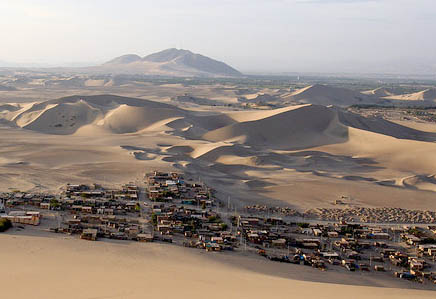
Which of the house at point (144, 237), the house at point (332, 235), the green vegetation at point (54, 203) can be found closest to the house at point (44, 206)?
the green vegetation at point (54, 203)

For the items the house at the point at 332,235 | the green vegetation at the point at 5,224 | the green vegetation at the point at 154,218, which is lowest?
the house at the point at 332,235

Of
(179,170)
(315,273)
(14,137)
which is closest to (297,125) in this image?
(179,170)

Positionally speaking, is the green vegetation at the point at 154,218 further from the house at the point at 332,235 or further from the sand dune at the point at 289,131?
the sand dune at the point at 289,131

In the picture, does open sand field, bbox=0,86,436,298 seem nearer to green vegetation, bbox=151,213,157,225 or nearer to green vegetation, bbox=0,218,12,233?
green vegetation, bbox=0,218,12,233

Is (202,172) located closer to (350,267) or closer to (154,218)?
(154,218)

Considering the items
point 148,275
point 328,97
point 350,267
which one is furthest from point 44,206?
point 328,97

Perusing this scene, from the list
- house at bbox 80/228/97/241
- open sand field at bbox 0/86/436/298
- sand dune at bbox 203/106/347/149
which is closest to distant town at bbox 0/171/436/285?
house at bbox 80/228/97/241
